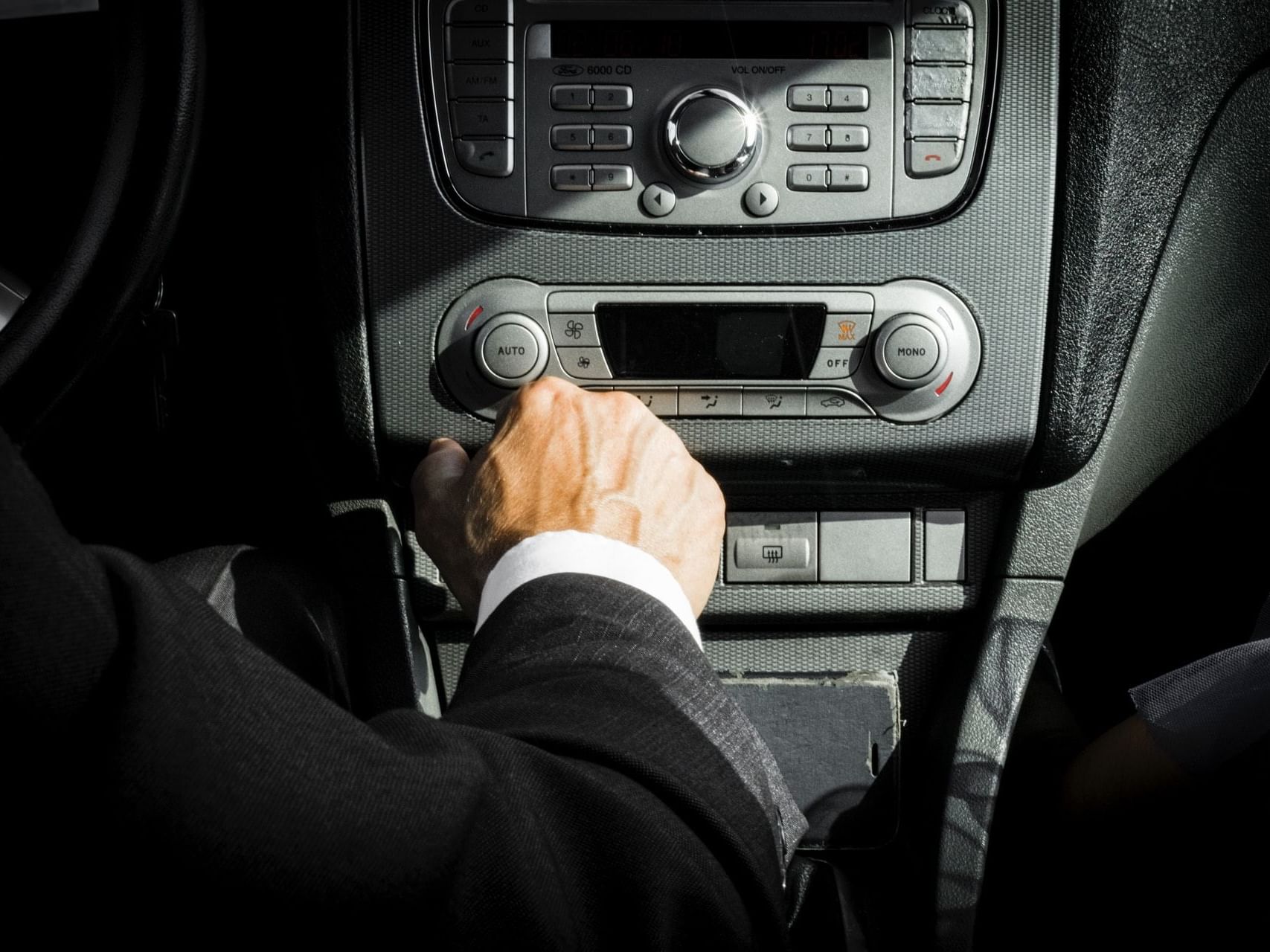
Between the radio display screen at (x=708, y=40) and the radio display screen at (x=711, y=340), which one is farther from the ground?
the radio display screen at (x=708, y=40)

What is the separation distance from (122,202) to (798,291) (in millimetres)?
465

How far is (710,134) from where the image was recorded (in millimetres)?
733

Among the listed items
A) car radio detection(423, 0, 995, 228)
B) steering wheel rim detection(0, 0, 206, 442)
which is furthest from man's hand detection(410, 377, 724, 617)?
steering wheel rim detection(0, 0, 206, 442)

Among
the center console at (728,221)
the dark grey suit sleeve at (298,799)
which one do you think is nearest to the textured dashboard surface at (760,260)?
the center console at (728,221)

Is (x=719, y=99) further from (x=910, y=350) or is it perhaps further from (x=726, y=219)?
(x=910, y=350)

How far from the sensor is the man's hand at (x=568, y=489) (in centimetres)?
71

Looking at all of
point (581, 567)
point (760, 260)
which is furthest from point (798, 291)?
point (581, 567)

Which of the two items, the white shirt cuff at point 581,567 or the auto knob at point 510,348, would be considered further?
the auto knob at point 510,348

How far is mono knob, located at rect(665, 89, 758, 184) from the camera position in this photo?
2.40ft

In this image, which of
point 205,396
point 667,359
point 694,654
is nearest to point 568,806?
point 694,654

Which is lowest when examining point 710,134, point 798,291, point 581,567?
point 581,567

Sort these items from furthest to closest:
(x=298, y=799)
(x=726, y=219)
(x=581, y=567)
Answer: (x=726, y=219) < (x=581, y=567) < (x=298, y=799)

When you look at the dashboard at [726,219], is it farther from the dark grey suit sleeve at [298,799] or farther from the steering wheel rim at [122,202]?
the dark grey suit sleeve at [298,799]

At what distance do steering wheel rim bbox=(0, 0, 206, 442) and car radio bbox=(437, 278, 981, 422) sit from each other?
213 mm
